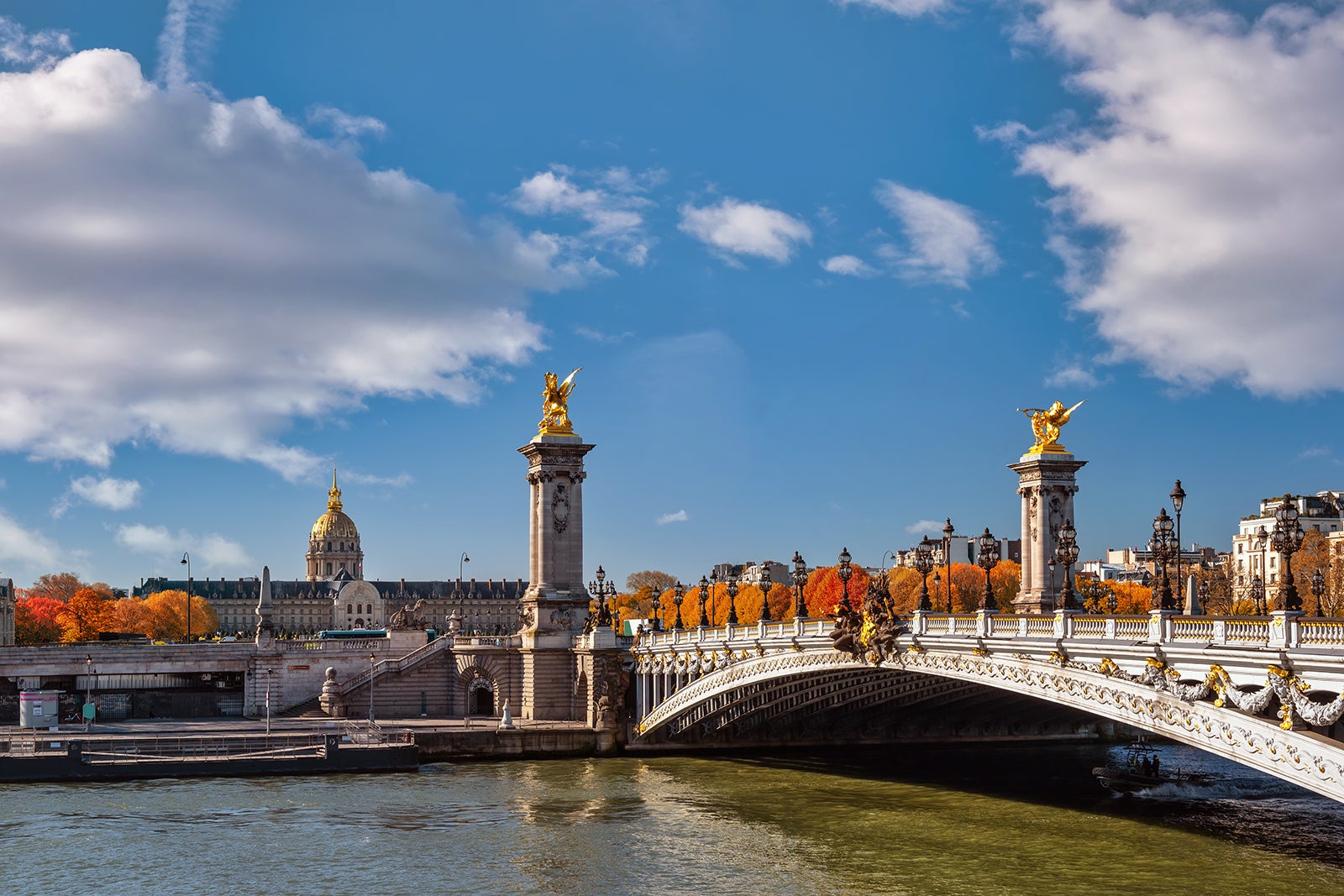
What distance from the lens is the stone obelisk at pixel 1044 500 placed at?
2319 inches

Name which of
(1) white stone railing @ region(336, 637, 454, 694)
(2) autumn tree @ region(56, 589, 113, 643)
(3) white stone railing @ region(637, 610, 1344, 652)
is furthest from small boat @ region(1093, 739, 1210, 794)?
(2) autumn tree @ region(56, 589, 113, 643)

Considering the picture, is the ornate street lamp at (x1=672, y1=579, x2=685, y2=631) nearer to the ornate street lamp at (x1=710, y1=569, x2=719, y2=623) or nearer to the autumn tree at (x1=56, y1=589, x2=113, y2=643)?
the ornate street lamp at (x1=710, y1=569, x2=719, y2=623)

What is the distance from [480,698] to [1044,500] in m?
26.6

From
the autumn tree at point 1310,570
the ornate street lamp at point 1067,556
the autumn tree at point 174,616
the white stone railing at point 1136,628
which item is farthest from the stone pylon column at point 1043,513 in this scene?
the autumn tree at point 174,616

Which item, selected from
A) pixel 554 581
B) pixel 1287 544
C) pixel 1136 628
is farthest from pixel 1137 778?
pixel 554 581

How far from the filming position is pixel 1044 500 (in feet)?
194

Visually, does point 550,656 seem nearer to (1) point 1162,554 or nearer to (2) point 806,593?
(1) point 1162,554

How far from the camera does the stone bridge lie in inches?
960

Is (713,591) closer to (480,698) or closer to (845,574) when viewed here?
(480,698)

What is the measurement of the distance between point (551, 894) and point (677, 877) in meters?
2.93

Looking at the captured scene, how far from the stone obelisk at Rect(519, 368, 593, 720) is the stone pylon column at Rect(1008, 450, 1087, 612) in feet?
62.8

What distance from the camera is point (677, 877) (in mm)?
→ 33469

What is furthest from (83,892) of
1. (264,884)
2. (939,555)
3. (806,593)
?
(939,555)

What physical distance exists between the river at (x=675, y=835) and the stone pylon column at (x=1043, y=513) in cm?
943
